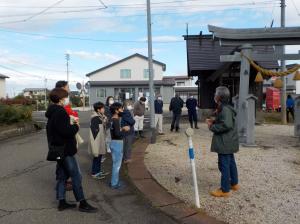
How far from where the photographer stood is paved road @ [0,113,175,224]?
5.28m

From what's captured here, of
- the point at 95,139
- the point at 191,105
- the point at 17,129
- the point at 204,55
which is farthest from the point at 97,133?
the point at 204,55

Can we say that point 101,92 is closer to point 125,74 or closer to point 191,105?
point 125,74

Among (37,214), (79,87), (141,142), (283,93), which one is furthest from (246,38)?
(79,87)

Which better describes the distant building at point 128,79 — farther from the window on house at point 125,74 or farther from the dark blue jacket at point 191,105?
the dark blue jacket at point 191,105

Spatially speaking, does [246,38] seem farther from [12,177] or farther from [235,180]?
[12,177]

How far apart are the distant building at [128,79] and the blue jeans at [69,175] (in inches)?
1795

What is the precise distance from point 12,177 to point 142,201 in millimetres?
3221

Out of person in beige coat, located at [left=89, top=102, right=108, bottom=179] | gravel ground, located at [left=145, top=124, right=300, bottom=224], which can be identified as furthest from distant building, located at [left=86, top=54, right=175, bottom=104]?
person in beige coat, located at [left=89, top=102, right=108, bottom=179]

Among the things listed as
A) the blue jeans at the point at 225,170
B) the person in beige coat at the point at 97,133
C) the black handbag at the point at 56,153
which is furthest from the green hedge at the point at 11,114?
the blue jeans at the point at 225,170

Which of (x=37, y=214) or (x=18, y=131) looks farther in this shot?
(x=18, y=131)

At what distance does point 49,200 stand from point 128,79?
→ 157ft

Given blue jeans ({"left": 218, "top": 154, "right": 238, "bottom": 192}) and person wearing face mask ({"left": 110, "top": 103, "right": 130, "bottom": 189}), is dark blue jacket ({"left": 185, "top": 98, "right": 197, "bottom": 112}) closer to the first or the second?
person wearing face mask ({"left": 110, "top": 103, "right": 130, "bottom": 189})

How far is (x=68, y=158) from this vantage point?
5.52m

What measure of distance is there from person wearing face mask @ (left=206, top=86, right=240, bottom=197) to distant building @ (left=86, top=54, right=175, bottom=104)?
4530 centimetres
